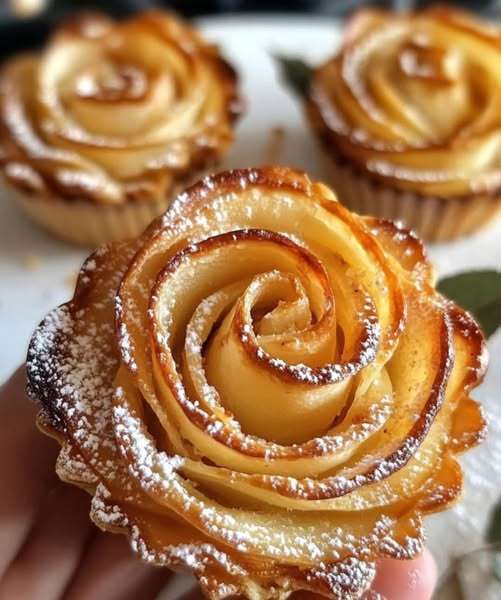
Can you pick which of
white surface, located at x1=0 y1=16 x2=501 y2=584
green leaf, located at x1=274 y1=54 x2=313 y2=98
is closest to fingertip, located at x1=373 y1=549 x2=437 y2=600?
white surface, located at x1=0 y1=16 x2=501 y2=584

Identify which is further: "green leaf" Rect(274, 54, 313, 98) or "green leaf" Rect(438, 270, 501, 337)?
"green leaf" Rect(274, 54, 313, 98)

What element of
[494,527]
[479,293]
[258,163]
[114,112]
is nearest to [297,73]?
[258,163]

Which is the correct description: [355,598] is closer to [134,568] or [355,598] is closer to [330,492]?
[330,492]

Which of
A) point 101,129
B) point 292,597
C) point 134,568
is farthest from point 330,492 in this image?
point 101,129

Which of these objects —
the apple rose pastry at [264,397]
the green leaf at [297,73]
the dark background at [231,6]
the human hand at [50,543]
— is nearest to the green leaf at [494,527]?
the human hand at [50,543]

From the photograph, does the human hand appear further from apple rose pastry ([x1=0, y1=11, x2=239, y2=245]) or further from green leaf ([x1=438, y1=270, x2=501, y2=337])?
apple rose pastry ([x1=0, y1=11, x2=239, y2=245])

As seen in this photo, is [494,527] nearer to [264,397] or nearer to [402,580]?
[402,580]
